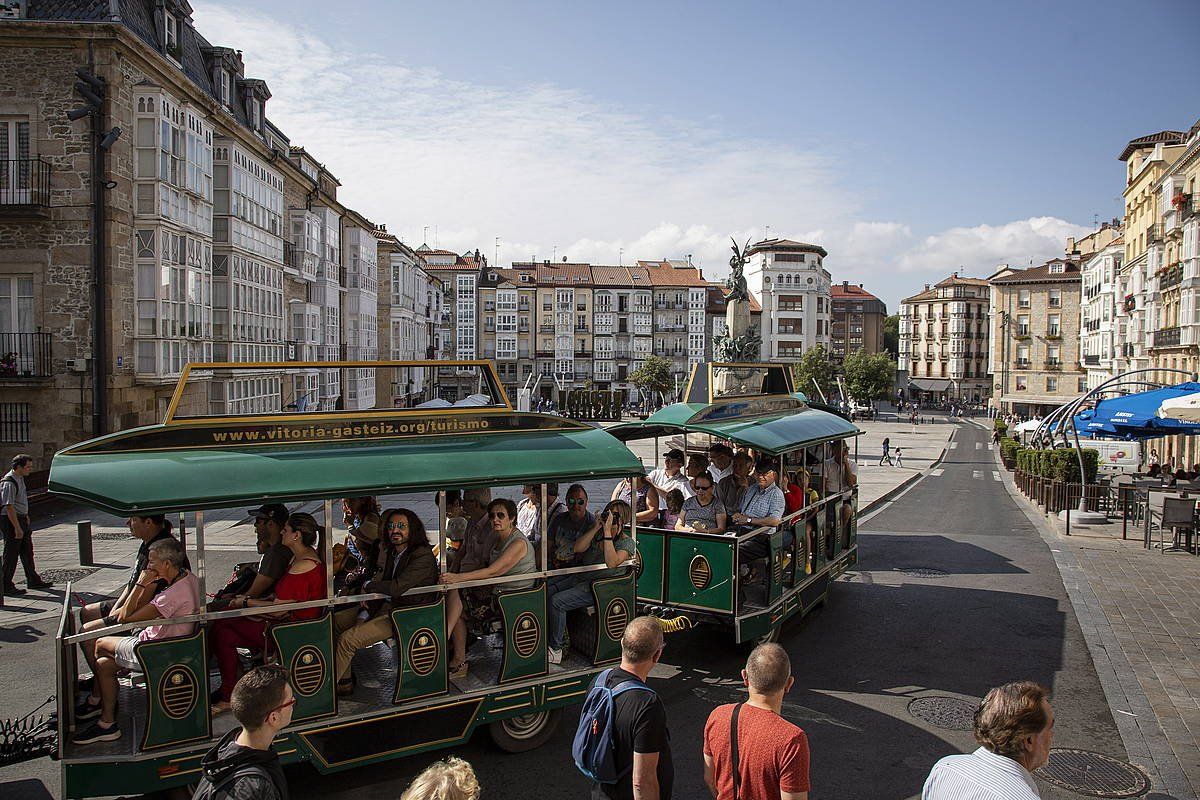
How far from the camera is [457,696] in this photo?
6957 millimetres

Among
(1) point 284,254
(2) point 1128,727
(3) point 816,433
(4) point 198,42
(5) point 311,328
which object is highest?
(4) point 198,42

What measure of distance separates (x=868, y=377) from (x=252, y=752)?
89221mm

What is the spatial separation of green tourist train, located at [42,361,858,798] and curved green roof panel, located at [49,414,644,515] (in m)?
0.02

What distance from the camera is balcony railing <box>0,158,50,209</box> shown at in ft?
72.0

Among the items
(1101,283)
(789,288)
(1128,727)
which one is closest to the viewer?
(1128,727)

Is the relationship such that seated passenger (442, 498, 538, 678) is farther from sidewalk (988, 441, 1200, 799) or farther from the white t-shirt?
sidewalk (988, 441, 1200, 799)

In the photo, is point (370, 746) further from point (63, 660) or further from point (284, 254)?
point (284, 254)

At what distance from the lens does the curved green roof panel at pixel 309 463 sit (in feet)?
19.0

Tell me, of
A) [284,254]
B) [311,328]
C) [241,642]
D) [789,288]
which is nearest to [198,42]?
[284,254]

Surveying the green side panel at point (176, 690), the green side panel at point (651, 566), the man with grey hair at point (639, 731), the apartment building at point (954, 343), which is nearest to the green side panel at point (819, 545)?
the green side panel at point (651, 566)

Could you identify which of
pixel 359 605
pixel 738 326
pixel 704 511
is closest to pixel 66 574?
pixel 359 605

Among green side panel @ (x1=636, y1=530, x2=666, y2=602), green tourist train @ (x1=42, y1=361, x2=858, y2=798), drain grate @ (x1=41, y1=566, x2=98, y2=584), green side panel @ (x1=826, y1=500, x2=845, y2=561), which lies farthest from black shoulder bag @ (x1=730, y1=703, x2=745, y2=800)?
drain grate @ (x1=41, y1=566, x2=98, y2=584)

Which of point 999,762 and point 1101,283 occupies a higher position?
point 1101,283

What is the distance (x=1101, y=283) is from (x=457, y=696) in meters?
72.6
